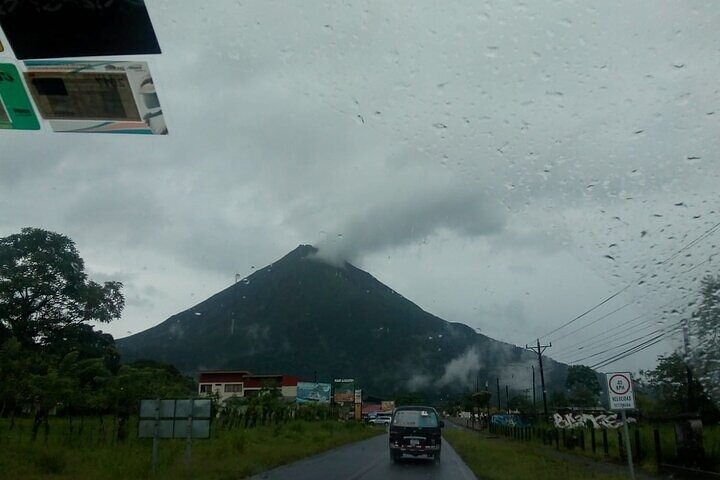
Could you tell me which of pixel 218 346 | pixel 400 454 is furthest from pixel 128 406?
pixel 218 346

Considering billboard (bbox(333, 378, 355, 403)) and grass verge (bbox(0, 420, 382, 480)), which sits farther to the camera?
billboard (bbox(333, 378, 355, 403))

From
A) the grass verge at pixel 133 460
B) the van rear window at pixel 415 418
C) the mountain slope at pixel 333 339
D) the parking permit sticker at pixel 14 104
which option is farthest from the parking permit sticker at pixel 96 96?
the mountain slope at pixel 333 339

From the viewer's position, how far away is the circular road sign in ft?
48.1

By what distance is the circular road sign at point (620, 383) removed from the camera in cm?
1467

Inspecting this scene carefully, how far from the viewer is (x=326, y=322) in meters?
144

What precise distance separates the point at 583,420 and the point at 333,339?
104812 millimetres

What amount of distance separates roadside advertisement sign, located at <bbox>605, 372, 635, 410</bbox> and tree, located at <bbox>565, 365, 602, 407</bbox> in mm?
52594

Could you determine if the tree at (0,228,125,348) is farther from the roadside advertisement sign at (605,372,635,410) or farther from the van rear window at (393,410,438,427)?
the roadside advertisement sign at (605,372,635,410)

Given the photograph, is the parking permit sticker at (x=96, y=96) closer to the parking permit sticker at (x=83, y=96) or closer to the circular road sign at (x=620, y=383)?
the parking permit sticker at (x=83, y=96)

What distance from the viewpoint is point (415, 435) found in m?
24.2

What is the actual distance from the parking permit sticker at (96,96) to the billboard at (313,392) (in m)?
82.0

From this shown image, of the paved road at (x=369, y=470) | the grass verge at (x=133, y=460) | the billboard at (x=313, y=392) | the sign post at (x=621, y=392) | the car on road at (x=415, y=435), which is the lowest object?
the paved road at (x=369, y=470)

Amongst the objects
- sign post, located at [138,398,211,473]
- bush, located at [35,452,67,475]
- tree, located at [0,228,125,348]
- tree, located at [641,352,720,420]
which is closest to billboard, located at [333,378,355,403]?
tree, located at [0,228,125,348]

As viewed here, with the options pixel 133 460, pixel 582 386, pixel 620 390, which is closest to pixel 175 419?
pixel 133 460
